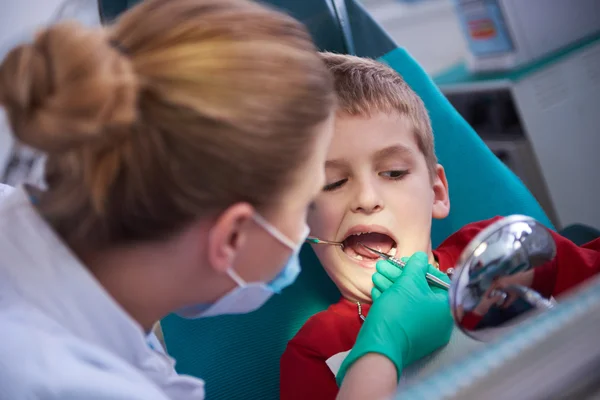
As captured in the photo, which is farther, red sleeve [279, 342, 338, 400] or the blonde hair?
red sleeve [279, 342, 338, 400]

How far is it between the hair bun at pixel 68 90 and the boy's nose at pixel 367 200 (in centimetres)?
52

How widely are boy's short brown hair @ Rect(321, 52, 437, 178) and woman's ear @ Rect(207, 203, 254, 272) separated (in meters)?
0.48

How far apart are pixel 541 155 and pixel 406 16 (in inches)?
57.6

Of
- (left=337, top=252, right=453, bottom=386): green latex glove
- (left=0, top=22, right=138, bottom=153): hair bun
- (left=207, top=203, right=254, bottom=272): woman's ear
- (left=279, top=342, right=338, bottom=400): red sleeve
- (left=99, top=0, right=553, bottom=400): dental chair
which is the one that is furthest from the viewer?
(left=99, top=0, right=553, bottom=400): dental chair

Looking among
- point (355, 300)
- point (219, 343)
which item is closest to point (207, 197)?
point (355, 300)

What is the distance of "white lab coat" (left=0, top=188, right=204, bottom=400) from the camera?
23.5 inches

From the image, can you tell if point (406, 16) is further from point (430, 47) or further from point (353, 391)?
point (353, 391)

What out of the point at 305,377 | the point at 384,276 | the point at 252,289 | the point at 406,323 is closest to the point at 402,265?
the point at 384,276

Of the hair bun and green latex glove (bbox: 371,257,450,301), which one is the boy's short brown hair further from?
the hair bun

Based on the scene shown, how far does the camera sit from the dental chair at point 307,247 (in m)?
1.19

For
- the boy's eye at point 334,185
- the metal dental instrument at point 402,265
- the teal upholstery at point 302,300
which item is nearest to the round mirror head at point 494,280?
the metal dental instrument at point 402,265

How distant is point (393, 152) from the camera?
1073 millimetres

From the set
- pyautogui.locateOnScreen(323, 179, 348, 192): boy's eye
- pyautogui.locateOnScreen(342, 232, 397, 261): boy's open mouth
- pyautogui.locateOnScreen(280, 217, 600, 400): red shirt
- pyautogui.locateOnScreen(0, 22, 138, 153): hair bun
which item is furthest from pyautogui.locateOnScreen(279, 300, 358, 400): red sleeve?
pyautogui.locateOnScreen(0, 22, 138, 153): hair bun

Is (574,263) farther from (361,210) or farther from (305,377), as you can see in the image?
(305,377)
